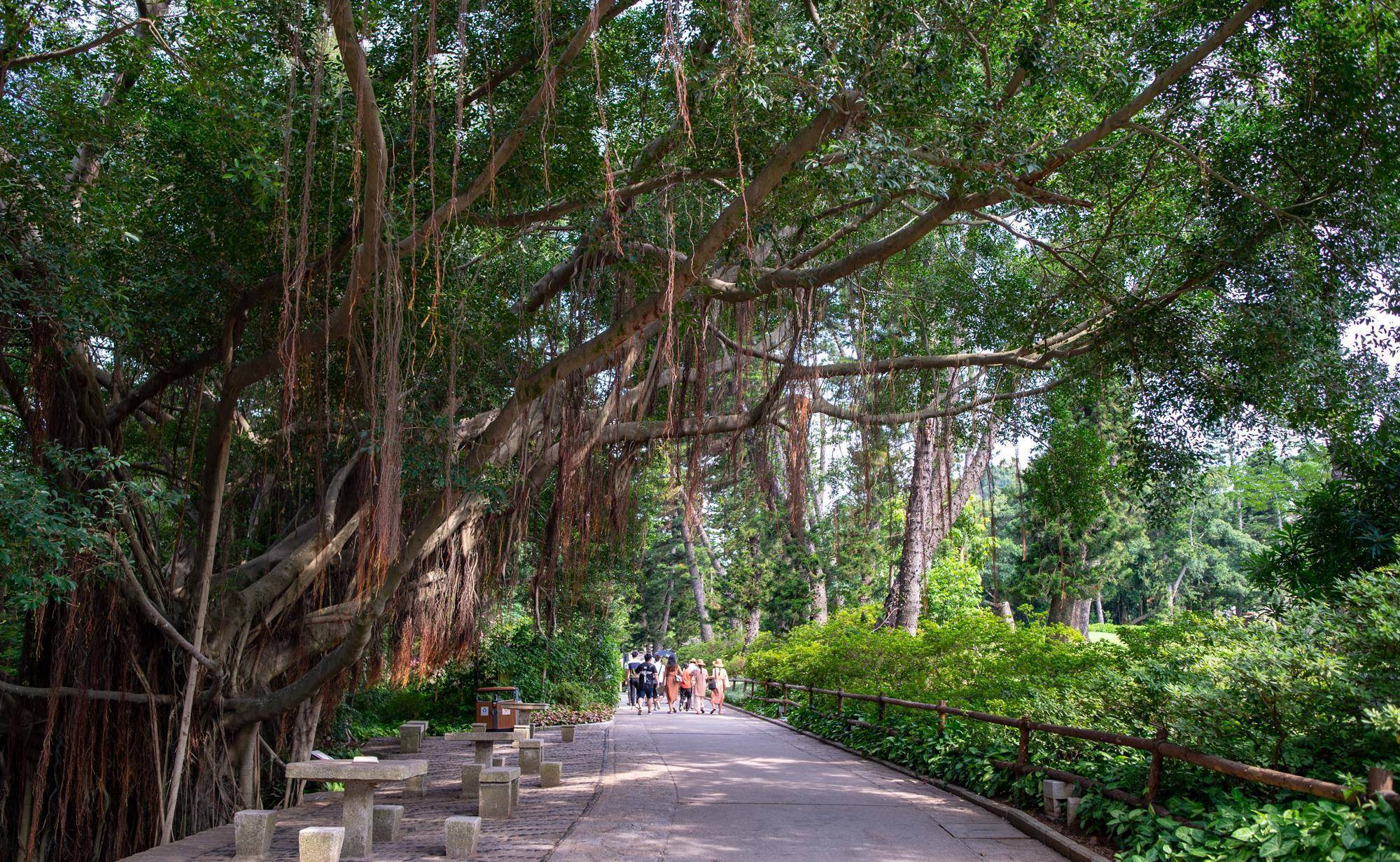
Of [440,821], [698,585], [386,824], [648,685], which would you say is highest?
[698,585]

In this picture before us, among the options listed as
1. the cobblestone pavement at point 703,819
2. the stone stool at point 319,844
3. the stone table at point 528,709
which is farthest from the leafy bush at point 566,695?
the stone stool at point 319,844

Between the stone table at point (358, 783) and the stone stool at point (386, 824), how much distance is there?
0.36 m

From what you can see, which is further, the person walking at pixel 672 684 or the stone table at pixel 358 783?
the person walking at pixel 672 684

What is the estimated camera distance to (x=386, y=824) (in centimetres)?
661

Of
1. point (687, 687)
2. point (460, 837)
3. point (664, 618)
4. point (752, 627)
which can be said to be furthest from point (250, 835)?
point (664, 618)

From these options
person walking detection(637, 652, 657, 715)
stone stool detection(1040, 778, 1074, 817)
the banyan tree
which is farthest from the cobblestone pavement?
person walking detection(637, 652, 657, 715)

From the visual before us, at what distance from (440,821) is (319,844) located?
6.50ft

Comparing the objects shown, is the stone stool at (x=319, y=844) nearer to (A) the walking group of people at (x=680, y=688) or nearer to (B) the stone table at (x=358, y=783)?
(B) the stone table at (x=358, y=783)

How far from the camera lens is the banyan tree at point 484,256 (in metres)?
6.05

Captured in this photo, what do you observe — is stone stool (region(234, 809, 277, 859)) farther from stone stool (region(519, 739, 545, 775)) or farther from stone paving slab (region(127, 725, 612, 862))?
stone stool (region(519, 739, 545, 775))

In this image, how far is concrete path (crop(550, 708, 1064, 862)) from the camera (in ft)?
19.1

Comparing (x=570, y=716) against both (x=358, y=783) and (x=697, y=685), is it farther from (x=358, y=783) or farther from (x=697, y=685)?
(x=358, y=783)

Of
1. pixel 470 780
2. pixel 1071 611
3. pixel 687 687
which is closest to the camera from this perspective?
pixel 470 780

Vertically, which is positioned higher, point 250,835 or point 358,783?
point 358,783
